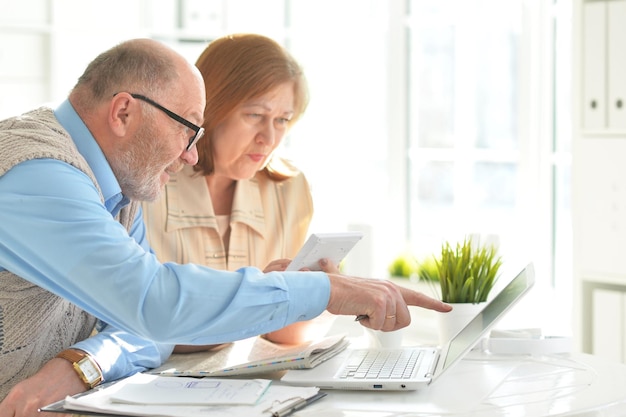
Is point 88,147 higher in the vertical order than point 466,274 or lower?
higher

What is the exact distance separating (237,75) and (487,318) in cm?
105

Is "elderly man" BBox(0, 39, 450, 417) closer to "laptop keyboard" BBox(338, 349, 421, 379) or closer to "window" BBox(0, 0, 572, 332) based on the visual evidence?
"laptop keyboard" BBox(338, 349, 421, 379)

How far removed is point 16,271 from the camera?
1.67m

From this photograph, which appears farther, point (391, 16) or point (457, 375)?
point (391, 16)

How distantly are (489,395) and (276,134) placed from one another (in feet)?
3.66

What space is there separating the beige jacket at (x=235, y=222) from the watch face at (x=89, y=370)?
742 millimetres

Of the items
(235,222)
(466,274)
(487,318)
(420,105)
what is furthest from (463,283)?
(420,105)

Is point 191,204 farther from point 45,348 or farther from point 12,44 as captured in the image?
point 12,44

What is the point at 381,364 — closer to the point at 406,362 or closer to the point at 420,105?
the point at 406,362

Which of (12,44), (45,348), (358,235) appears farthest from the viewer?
(12,44)

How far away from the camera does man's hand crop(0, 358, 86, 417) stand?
5.42 feet

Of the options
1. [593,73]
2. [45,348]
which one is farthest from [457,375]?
[593,73]

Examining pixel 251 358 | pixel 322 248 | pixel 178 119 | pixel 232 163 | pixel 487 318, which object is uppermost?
pixel 178 119

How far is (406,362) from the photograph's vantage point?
1.87 m
